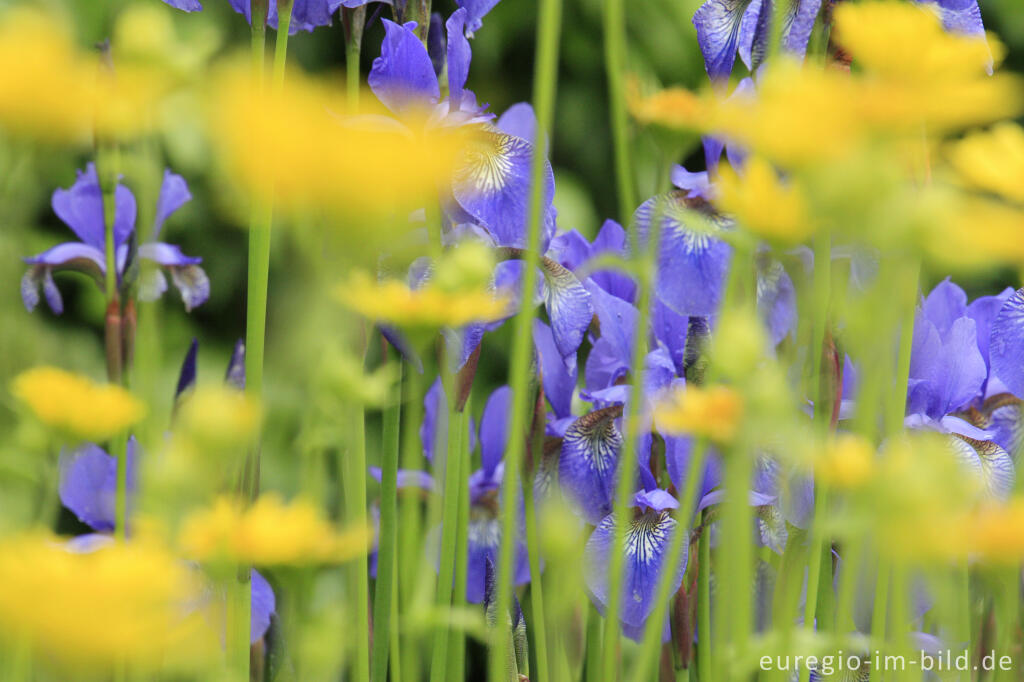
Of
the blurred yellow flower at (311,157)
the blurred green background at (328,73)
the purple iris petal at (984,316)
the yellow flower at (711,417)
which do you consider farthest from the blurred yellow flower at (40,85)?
the blurred green background at (328,73)

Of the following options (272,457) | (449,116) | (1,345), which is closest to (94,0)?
(272,457)

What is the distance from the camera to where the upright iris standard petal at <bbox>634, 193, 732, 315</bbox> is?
1.38 ft

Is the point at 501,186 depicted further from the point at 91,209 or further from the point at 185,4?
the point at 91,209

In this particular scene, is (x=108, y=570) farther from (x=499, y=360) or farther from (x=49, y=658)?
(x=499, y=360)

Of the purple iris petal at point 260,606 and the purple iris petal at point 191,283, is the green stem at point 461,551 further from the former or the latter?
the purple iris petal at point 191,283

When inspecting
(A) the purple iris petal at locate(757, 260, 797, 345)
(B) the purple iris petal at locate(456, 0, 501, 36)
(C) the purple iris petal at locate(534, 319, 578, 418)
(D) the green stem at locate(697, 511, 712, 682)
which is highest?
(B) the purple iris petal at locate(456, 0, 501, 36)

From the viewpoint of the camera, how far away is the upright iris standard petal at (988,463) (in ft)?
1.42

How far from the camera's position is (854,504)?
9.2 inches

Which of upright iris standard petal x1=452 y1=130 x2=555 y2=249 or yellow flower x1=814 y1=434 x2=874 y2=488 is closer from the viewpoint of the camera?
yellow flower x1=814 y1=434 x2=874 y2=488

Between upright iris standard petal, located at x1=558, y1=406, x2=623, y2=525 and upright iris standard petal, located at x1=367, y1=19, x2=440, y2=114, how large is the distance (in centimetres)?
15

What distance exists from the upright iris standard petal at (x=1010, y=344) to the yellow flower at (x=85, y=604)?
0.36 meters

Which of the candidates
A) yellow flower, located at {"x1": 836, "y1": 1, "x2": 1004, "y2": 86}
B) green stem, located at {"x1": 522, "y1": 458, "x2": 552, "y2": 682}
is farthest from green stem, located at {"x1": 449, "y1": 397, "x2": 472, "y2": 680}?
yellow flower, located at {"x1": 836, "y1": 1, "x2": 1004, "y2": 86}

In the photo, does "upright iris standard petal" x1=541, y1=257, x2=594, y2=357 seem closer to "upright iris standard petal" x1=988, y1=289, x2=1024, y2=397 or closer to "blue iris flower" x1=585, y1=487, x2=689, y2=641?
"blue iris flower" x1=585, y1=487, x2=689, y2=641

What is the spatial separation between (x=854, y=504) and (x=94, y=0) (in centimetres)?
95
